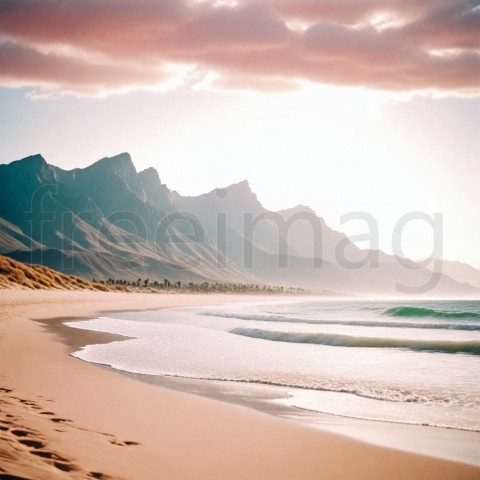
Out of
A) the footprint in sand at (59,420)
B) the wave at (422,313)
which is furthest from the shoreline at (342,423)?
the wave at (422,313)

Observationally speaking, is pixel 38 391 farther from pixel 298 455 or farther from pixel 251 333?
pixel 251 333

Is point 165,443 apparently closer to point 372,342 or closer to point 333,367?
point 333,367

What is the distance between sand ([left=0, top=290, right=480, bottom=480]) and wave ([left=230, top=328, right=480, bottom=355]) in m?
14.3

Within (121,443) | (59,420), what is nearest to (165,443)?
(121,443)

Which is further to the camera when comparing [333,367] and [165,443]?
[333,367]

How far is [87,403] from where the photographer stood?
948 cm

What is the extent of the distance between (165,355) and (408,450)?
11902 millimetres

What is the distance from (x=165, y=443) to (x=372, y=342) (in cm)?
1829

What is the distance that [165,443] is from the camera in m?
7.30

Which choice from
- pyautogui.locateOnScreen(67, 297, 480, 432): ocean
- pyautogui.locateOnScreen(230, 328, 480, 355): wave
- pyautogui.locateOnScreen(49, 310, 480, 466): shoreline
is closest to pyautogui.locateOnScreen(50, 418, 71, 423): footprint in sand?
pyautogui.locateOnScreen(49, 310, 480, 466): shoreline

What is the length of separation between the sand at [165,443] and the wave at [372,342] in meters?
14.3

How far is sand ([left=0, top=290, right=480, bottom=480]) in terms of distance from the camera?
6.01 m

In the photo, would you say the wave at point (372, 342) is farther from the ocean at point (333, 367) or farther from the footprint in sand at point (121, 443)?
the footprint in sand at point (121, 443)

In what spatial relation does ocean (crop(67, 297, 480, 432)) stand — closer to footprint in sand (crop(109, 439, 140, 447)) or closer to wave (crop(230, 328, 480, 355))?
wave (crop(230, 328, 480, 355))
